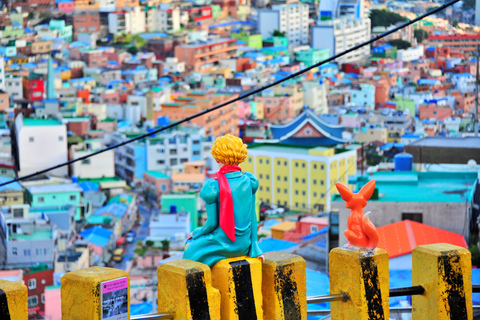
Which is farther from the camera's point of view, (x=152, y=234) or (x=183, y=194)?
(x=183, y=194)

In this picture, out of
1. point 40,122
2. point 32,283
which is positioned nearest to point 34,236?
point 32,283

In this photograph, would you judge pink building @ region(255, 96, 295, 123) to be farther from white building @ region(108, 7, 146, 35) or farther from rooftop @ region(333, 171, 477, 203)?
rooftop @ region(333, 171, 477, 203)

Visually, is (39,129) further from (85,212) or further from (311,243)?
(311,243)

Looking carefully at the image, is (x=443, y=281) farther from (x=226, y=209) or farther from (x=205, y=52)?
(x=205, y=52)

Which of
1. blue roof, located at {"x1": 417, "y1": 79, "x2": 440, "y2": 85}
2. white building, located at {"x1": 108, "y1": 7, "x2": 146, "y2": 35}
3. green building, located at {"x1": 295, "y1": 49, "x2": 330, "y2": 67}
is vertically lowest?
blue roof, located at {"x1": 417, "y1": 79, "x2": 440, "y2": 85}

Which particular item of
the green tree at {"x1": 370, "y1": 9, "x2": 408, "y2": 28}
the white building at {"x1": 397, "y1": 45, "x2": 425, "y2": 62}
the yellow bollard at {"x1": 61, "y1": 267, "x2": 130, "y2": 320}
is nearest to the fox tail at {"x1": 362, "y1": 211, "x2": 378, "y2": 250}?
the yellow bollard at {"x1": 61, "y1": 267, "x2": 130, "y2": 320}

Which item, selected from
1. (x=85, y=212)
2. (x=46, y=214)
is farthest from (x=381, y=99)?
(x=46, y=214)

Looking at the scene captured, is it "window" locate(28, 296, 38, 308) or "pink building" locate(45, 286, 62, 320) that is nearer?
"pink building" locate(45, 286, 62, 320)
